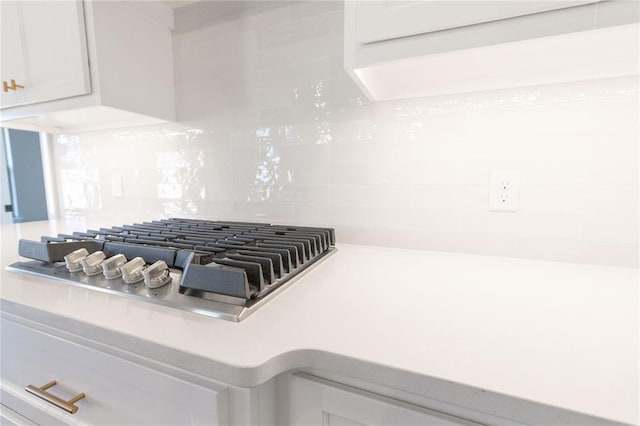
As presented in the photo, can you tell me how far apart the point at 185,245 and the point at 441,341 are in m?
0.64

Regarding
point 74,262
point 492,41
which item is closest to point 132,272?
point 74,262

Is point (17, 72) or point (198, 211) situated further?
point (198, 211)

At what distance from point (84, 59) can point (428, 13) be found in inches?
41.5

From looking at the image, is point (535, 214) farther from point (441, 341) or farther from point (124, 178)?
point (124, 178)

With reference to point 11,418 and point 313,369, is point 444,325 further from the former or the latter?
point 11,418

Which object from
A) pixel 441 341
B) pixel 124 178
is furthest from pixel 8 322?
pixel 124 178

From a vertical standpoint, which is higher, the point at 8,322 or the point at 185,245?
the point at 185,245

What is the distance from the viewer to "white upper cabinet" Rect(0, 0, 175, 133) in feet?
3.18

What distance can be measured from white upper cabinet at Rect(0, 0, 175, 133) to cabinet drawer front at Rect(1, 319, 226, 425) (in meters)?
0.77

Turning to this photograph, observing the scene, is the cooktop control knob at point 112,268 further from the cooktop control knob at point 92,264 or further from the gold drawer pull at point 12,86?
the gold drawer pull at point 12,86

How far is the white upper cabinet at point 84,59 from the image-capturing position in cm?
97

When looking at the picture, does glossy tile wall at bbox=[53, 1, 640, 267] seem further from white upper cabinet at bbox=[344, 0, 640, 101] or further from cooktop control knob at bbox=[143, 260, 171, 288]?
cooktop control knob at bbox=[143, 260, 171, 288]

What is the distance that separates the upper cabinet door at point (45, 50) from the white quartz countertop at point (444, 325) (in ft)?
2.13

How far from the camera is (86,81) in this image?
3.20 feet
